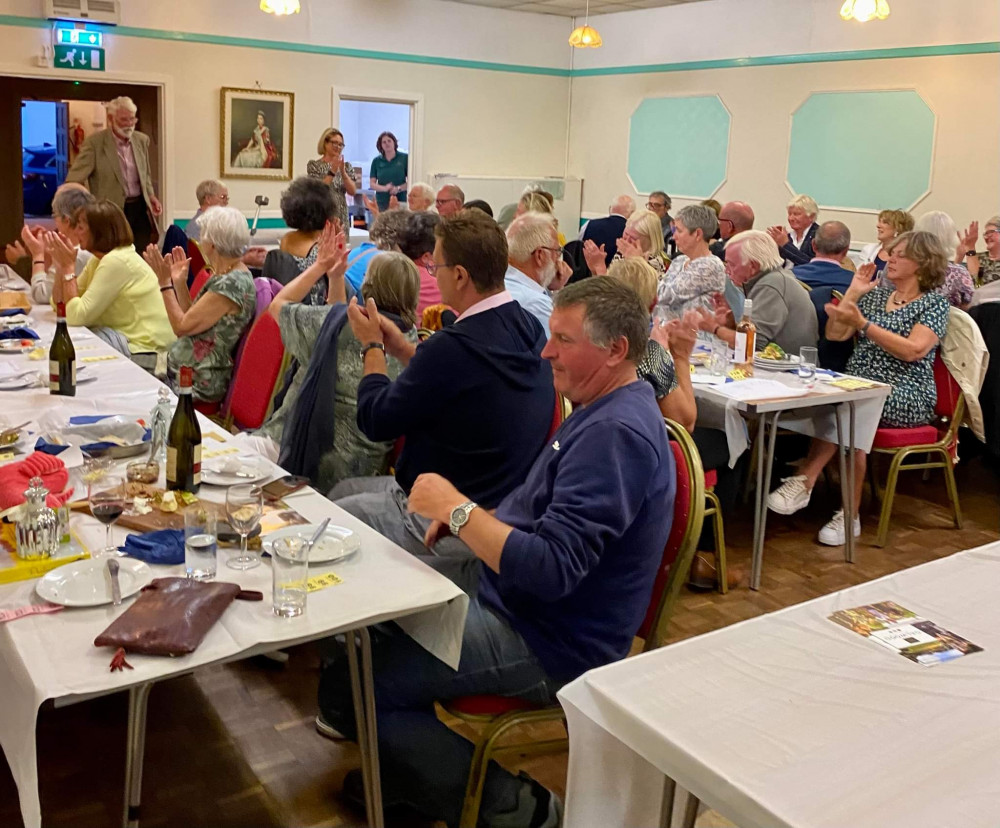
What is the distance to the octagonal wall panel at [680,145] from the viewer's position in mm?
9680

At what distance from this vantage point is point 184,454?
2291mm

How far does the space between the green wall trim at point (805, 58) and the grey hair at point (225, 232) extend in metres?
6.22

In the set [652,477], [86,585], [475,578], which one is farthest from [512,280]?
[86,585]

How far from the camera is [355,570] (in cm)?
195

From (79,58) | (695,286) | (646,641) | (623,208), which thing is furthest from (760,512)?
(79,58)

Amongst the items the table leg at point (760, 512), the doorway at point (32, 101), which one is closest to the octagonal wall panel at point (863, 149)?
the table leg at point (760, 512)

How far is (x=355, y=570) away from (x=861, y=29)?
8.01 m

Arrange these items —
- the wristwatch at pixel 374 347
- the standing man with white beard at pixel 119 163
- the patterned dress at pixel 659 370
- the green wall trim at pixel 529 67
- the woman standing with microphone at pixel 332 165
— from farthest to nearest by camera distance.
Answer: the woman standing with microphone at pixel 332 165, the green wall trim at pixel 529 67, the standing man with white beard at pixel 119 163, the patterned dress at pixel 659 370, the wristwatch at pixel 374 347

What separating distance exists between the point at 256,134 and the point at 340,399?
23.0ft

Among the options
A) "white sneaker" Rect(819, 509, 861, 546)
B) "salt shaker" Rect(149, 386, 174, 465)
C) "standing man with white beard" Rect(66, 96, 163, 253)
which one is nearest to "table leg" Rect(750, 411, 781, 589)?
"white sneaker" Rect(819, 509, 861, 546)

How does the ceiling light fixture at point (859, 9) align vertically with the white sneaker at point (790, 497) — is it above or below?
above

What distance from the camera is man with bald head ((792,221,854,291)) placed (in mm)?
5234

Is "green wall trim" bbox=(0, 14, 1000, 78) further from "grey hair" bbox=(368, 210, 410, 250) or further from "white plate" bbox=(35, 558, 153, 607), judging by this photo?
"white plate" bbox=(35, 558, 153, 607)

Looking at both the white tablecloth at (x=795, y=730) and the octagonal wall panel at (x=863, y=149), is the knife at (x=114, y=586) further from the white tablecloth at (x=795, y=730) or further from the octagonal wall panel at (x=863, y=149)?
the octagonal wall panel at (x=863, y=149)
